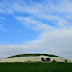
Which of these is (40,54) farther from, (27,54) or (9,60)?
(9,60)

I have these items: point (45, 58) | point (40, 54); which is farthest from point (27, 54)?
point (45, 58)

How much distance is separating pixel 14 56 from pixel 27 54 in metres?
6.70

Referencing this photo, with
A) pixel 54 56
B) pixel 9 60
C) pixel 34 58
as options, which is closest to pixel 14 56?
pixel 9 60

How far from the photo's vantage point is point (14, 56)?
69500 millimetres

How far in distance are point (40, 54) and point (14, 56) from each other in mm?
13148

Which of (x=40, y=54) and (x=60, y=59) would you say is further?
(x=40, y=54)

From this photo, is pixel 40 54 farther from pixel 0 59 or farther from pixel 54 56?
pixel 0 59

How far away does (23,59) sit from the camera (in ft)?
208
